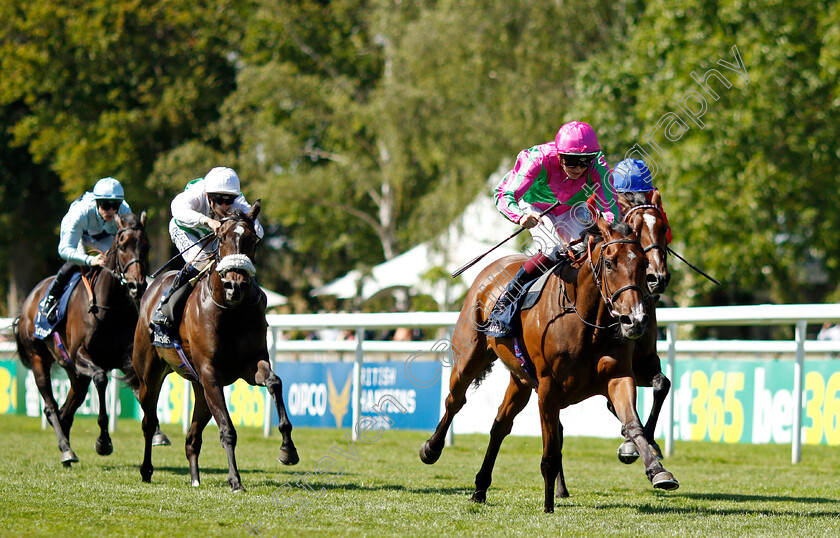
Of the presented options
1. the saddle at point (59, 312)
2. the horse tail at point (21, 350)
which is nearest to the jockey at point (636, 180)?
the saddle at point (59, 312)

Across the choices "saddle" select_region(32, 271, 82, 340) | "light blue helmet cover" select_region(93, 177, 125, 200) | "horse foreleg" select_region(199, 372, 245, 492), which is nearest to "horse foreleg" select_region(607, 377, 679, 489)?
"horse foreleg" select_region(199, 372, 245, 492)

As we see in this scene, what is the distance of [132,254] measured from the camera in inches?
377

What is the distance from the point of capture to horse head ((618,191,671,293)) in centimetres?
608

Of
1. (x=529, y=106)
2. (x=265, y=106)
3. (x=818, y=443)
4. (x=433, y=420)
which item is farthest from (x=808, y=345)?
(x=265, y=106)

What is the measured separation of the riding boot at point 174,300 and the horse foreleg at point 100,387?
133 centimetres

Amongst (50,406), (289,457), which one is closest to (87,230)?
(50,406)

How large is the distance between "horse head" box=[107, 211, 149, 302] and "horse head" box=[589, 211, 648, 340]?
461 cm

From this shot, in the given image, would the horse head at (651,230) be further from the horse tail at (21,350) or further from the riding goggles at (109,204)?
the horse tail at (21,350)

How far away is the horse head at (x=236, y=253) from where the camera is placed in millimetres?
7402

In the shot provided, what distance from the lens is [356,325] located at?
12484 mm

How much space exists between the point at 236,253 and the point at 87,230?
3543mm

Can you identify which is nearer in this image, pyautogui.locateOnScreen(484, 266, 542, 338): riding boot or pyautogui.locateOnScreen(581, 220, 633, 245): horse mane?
pyautogui.locateOnScreen(581, 220, 633, 245): horse mane

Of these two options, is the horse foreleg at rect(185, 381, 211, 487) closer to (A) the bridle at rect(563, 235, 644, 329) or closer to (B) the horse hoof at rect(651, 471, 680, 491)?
(A) the bridle at rect(563, 235, 644, 329)

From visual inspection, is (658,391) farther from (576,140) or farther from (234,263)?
(234,263)
